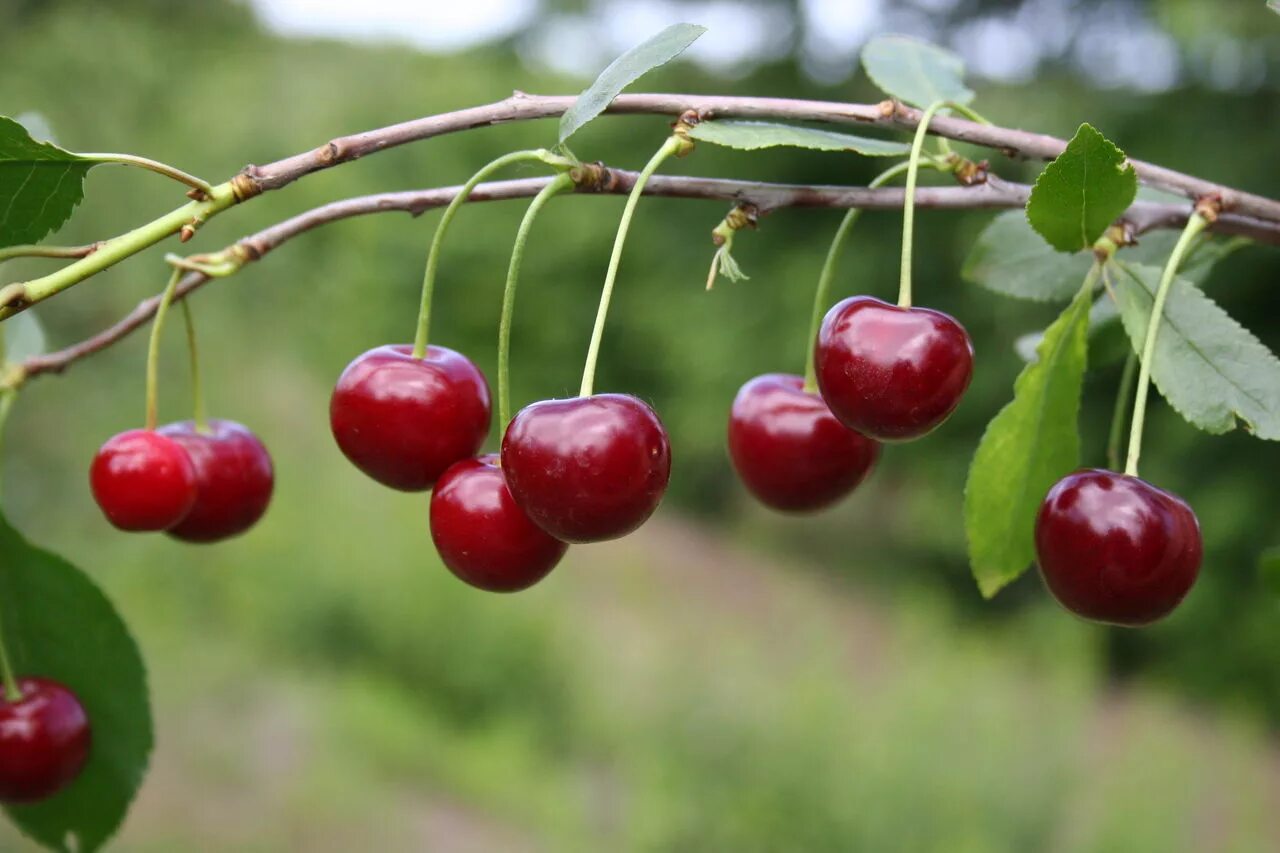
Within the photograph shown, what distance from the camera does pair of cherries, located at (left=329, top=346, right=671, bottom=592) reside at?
23.9 inches

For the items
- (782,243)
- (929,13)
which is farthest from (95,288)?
(929,13)

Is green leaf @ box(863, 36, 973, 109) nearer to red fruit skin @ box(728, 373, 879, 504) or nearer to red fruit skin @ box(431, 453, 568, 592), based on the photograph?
red fruit skin @ box(728, 373, 879, 504)

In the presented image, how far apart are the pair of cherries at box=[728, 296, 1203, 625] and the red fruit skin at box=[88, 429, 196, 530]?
1.42ft

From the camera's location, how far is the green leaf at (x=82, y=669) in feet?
2.68

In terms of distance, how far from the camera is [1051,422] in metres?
0.73

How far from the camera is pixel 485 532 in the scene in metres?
0.68

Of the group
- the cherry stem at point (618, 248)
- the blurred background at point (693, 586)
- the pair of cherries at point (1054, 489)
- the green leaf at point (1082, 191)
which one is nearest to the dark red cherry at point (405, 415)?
the cherry stem at point (618, 248)

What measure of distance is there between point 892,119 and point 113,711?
2.18 feet

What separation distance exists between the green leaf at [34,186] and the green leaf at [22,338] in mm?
244

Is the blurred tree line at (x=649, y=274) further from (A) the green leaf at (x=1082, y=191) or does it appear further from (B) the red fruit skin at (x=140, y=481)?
(A) the green leaf at (x=1082, y=191)

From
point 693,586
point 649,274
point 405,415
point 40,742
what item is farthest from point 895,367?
point 649,274

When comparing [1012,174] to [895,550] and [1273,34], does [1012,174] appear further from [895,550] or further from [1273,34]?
[895,550]

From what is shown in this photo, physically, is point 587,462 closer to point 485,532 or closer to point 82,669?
point 485,532

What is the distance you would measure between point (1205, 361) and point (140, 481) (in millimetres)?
654
